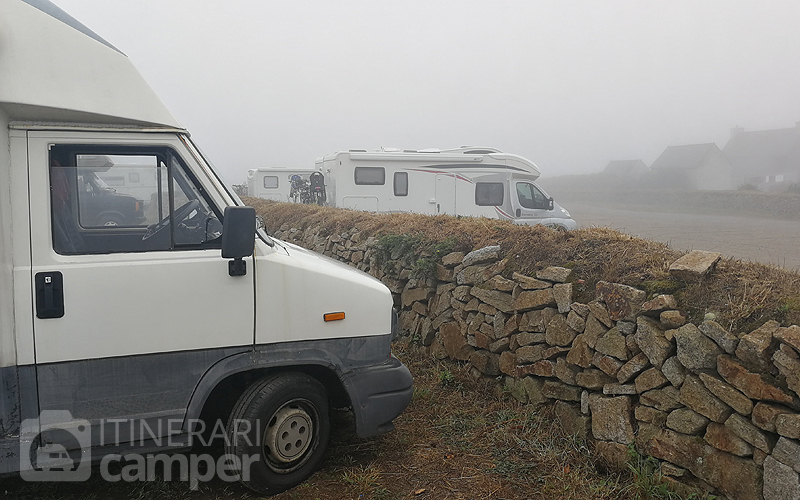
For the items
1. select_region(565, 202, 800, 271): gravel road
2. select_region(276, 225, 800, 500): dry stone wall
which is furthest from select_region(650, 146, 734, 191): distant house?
select_region(276, 225, 800, 500): dry stone wall

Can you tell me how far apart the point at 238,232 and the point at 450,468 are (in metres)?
2.52

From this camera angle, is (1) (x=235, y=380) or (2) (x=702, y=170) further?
(2) (x=702, y=170)

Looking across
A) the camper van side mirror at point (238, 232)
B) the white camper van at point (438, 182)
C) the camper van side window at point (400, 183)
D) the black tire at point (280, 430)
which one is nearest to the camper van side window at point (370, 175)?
the white camper van at point (438, 182)

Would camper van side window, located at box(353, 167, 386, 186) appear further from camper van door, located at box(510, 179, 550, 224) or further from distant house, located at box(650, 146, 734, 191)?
distant house, located at box(650, 146, 734, 191)

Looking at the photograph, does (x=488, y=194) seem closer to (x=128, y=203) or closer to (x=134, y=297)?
(x=128, y=203)

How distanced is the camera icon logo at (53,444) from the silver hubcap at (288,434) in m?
1.14

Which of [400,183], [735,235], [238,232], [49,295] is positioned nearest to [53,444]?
[49,295]

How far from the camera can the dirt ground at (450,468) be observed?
13.1 feet

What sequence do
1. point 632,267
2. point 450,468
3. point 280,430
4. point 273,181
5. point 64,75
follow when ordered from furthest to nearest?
point 273,181
point 632,267
point 450,468
point 280,430
point 64,75

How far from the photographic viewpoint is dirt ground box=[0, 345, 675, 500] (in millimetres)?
3982

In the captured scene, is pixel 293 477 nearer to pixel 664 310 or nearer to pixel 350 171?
pixel 664 310

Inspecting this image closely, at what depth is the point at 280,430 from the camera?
12.9 ft

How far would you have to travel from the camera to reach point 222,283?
3.68 m

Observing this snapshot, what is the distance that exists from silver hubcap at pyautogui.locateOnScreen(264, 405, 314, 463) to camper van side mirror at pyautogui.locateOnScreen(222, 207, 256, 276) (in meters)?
1.21
